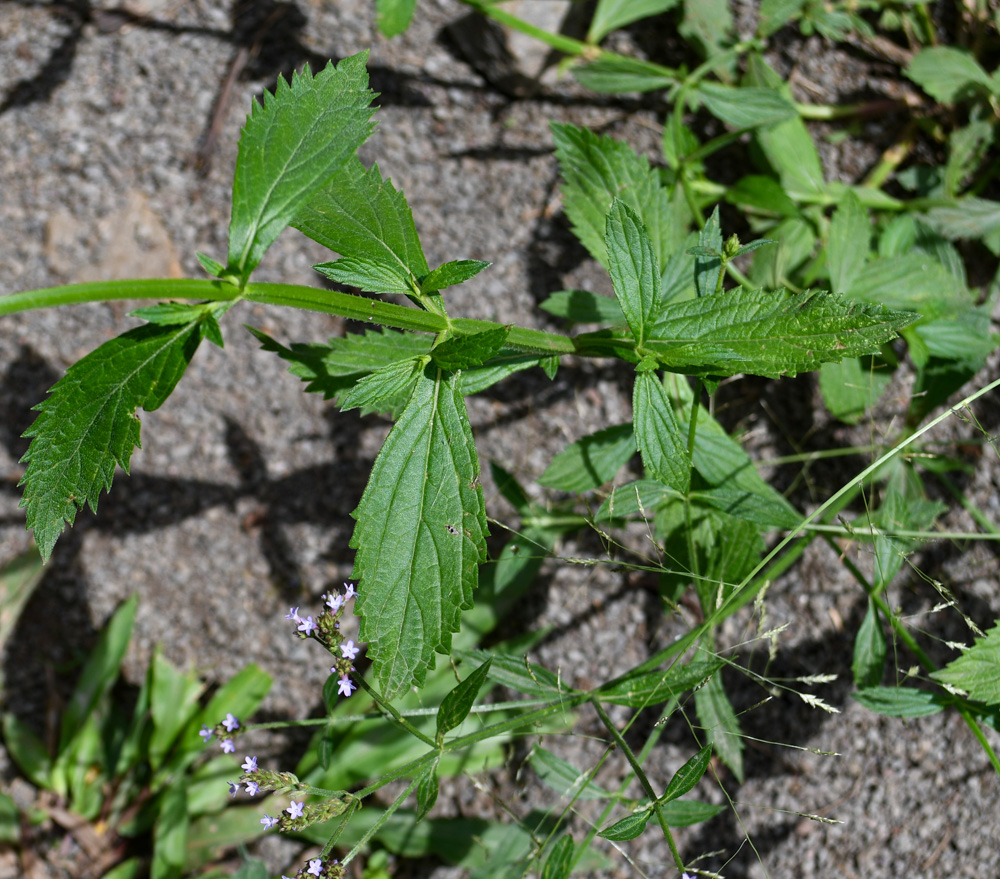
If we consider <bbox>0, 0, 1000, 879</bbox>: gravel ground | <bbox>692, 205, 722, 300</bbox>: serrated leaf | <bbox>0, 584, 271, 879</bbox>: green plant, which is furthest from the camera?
<bbox>0, 584, 271, 879</bbox>: green plant

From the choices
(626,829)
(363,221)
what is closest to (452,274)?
(363,221)

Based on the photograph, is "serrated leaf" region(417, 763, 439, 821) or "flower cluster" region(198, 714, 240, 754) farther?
"flower cluster" region(198, 714, 240, 754)

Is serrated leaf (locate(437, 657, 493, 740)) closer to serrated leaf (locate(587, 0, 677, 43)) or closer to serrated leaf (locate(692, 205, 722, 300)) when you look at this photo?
serrated leaf (locate(692, 205, 722, 300))

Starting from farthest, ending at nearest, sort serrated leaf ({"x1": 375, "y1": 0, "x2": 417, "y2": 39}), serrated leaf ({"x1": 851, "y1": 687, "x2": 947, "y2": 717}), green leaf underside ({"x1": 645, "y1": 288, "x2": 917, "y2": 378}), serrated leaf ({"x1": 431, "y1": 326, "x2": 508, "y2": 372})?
serrated leaf ({"x1": 375, "y1": 0, "x2": 417, "y2": 39}) < serrated leaf ({"x1": 851, "y1": 687, "x2": 947, "y2": 717}) < green leaf underside ({"x1": 645, "y1": 288, "x2": 917, "y2": 378}) < serrated leaf ({"x1": 431, "y1": 326, "x2": 508, "y2": 372})

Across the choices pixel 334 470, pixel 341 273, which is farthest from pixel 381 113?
pixel 341 273

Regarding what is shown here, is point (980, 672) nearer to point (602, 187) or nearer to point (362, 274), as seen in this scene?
point (602, 187)

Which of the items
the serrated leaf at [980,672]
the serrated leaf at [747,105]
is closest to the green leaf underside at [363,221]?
the serrated leaf at [747,105]

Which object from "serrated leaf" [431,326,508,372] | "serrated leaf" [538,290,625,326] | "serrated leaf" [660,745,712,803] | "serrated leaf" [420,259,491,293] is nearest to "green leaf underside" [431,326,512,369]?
"serrated leaf" [431,326,508,372]
